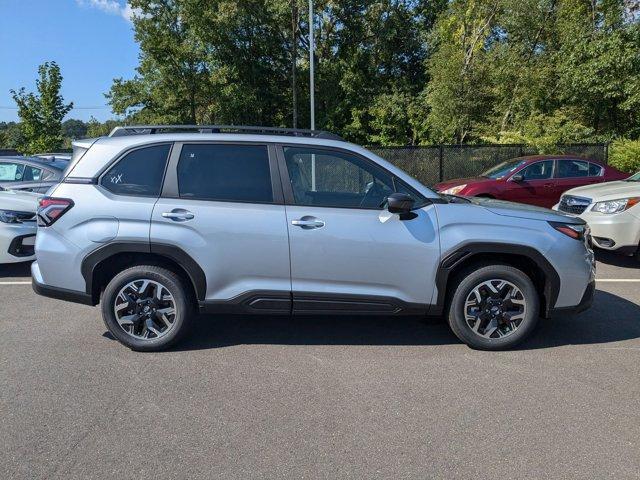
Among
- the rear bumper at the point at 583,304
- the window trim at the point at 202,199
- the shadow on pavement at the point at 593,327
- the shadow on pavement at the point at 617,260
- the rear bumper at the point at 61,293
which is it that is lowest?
the shadow on pavement at the point at 617,260

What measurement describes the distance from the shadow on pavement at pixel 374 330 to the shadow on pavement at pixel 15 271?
3650 mm

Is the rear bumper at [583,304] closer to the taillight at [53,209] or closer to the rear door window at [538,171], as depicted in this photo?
the taillight at [53,209]

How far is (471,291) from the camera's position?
4.21 meters

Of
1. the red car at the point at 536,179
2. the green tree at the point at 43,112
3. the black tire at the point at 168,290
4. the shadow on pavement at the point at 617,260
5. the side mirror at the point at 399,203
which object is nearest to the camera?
the side mirror at the point at 399,203

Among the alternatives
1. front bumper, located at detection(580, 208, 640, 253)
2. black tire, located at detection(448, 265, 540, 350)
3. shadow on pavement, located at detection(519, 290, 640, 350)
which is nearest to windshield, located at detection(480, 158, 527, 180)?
front bumper, located at detection(580, 208, 640, 253)

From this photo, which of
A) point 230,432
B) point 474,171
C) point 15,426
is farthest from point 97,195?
point 474,171

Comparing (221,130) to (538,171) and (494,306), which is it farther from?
(538,171)

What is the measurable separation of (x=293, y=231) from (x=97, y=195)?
5.45ft

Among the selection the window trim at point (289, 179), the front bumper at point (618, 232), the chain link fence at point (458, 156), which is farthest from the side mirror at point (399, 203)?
the chain link fence at point (458, 156)

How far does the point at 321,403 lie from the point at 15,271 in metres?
6.08

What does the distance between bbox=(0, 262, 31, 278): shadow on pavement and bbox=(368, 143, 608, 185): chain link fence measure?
10760mm

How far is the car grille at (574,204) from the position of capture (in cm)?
768

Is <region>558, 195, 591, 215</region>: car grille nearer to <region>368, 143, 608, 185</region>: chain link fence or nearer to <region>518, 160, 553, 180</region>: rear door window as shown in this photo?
<region>518, 160, 553, 180</region>: rear door window

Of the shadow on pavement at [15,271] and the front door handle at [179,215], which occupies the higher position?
the front door handle at [179,215]
